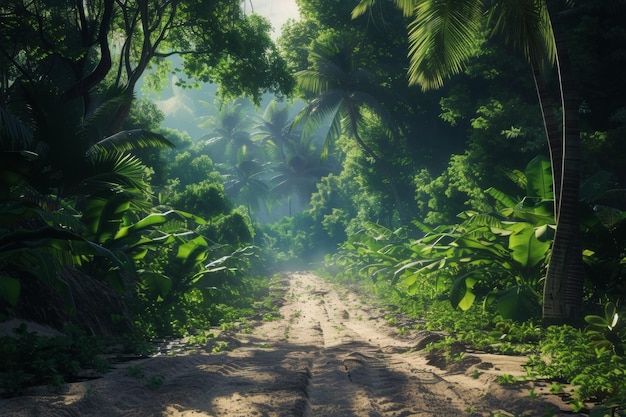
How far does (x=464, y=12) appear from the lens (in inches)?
351

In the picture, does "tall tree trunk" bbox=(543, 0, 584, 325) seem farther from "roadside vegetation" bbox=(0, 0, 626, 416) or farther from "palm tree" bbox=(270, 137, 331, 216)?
"palm tree" bbox=(270, 137, 331, 216)

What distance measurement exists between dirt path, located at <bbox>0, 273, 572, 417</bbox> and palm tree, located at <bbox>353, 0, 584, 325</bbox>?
6.81 feet

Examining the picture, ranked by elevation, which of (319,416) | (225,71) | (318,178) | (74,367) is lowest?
(319,416)

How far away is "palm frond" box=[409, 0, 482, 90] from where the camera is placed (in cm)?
887

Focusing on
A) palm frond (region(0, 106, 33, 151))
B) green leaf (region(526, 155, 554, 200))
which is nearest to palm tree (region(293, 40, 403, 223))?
green leaf (region(526, 155, 554, 200))

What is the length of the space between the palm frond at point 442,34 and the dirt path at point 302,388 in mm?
4276

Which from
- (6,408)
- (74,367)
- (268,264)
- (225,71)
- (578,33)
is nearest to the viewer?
(6,408)

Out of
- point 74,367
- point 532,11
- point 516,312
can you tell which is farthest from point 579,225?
point 74,367

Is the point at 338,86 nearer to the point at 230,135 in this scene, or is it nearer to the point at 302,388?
the point at 302,388

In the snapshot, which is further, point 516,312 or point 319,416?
point 516,312

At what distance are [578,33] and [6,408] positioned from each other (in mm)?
14453

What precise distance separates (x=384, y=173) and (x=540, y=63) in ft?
66.6

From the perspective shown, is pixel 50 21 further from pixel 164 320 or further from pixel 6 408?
pixel 6 408

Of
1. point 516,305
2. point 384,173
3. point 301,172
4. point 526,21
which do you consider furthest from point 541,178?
point 301,172
